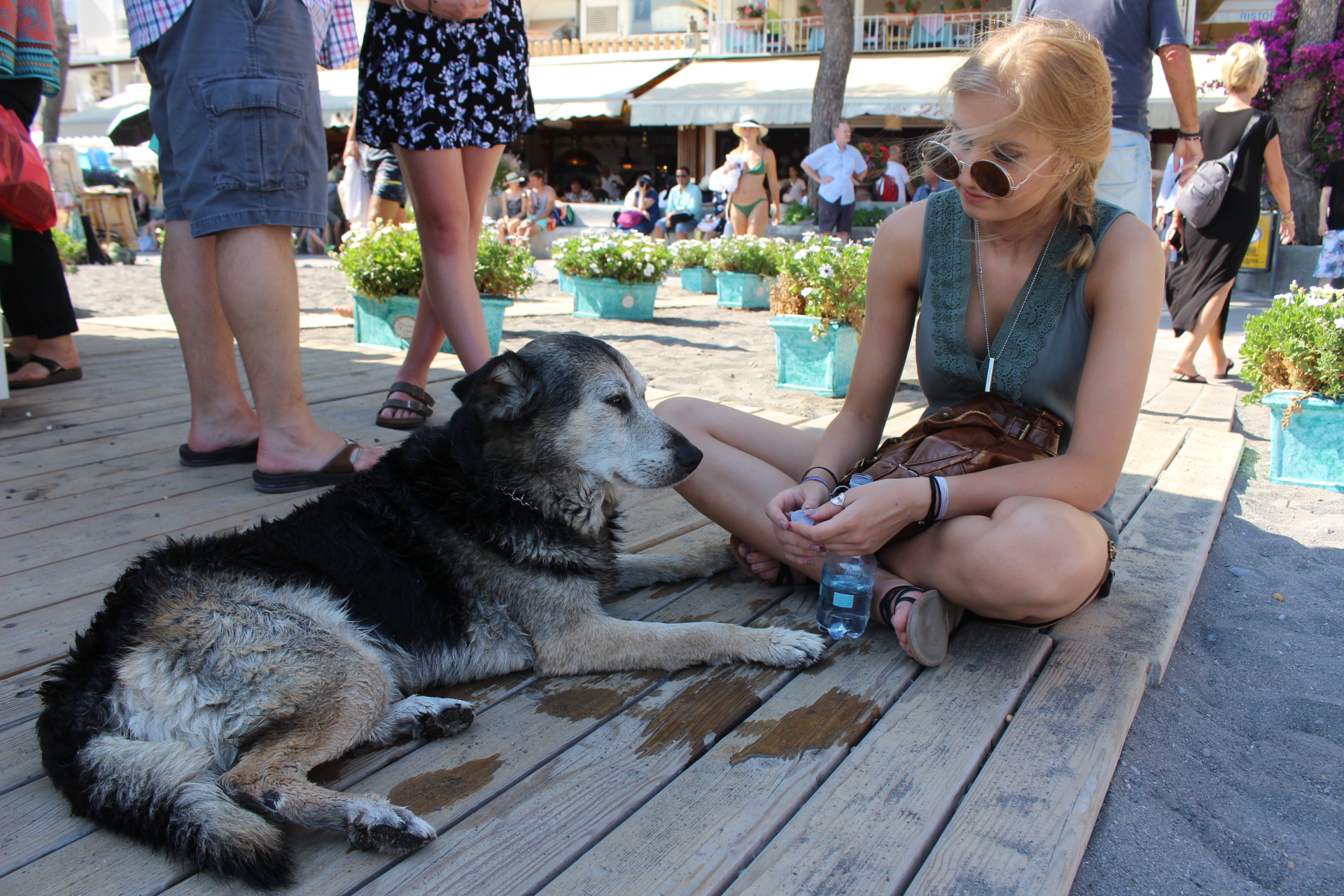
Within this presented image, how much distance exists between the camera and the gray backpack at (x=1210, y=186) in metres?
5.98

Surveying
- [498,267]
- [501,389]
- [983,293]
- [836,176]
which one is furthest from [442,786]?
[836,176]

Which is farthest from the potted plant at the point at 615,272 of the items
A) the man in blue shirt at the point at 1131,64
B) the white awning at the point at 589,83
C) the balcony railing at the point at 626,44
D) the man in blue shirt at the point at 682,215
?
the balcony railing at the point at 626,44

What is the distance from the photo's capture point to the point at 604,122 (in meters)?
31.1

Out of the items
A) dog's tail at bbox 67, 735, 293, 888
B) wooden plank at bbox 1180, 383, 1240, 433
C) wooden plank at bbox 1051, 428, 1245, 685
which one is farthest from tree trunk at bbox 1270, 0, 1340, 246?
dog's tail at bbox 67, 735, 293, 888

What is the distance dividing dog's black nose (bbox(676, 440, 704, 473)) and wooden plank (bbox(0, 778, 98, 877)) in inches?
63.6

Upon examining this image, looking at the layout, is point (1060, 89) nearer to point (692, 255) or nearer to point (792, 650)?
point (792, 650)

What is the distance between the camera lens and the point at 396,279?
6484 mm

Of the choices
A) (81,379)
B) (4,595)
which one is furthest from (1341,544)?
(81,379)

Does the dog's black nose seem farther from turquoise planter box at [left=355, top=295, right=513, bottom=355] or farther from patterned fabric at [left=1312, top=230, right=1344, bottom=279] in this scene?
patterned fabric at [left=1312, top=230, right=1344, bottom=279]

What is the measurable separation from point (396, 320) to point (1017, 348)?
539cm

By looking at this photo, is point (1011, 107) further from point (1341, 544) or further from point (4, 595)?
point (4, 595)

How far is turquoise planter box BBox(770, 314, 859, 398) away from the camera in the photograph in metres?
5.91

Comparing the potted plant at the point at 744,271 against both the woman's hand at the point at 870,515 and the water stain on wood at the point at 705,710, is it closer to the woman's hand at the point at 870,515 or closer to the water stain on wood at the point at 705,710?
the woman's hand at the point at 870,515

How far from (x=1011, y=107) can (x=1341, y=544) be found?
112 inches
